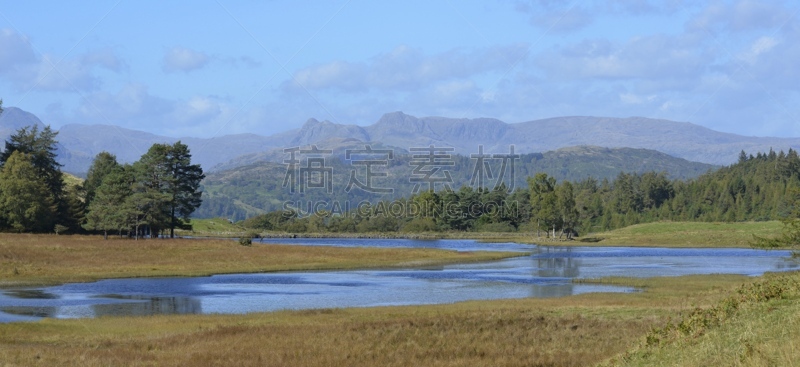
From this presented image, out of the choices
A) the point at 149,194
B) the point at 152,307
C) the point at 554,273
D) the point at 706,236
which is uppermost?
the point at 149,194

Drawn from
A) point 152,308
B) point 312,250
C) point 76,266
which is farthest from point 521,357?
point 312,250

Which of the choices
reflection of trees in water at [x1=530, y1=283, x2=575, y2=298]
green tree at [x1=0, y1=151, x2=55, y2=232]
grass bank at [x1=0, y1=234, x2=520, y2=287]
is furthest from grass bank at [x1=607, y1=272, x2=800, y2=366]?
green tree at [x1=0, y1=151, x2=55, y2=232]

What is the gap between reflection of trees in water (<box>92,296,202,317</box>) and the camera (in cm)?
4922

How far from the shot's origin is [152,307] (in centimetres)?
5266

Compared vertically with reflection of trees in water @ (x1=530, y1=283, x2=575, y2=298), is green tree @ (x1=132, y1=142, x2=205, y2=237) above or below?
above

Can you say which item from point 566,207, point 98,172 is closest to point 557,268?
point 98,172

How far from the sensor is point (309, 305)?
2110 inches

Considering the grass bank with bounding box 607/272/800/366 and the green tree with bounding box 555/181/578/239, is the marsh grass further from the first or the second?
the grass bank with bounding box 607/272/800/366

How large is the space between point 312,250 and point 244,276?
3490 centimetres

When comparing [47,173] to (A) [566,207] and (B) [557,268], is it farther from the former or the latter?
(A) [566,207]

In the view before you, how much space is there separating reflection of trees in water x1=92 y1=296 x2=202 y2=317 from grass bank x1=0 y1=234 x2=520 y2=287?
17988mm

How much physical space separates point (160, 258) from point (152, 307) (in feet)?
131

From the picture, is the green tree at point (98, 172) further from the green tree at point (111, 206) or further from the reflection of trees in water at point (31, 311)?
the reflection of trees in water at point (31, 311)

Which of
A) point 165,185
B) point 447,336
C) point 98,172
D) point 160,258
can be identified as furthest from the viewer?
point 98,172
